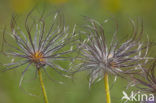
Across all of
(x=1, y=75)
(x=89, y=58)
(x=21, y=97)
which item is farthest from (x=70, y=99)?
(x=89, y=58)

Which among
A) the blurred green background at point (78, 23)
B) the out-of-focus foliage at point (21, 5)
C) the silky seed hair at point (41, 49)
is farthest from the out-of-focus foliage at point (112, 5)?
the silky seed hair at point (41, 49)

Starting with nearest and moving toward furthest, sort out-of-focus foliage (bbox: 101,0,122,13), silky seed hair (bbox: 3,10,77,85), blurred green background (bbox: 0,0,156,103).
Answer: silky seed hair (bbox: 3,10,77,85) → blurred green background (bbox: 0,0,156,103) → out-of-focus foliage (bbox: 101,0,122,13)

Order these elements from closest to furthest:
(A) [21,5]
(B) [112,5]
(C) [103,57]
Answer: (C) [103,57] → (A) [21,5] → (B) [112,5]

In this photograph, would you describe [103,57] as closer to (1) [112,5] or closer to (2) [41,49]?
(2) [41,49]

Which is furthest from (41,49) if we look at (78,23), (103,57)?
(78,23)

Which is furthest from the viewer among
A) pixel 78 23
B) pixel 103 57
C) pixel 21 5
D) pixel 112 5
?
pixel 112 5

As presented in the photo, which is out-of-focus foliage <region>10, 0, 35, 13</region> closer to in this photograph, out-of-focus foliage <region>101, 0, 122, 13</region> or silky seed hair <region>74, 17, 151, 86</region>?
out-of-focus foliage <region>101, 0, 122, 13</region>

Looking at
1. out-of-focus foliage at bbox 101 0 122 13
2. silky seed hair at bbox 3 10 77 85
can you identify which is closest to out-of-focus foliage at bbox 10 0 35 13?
out-of-focus foliage at bbox 101 0 122 13

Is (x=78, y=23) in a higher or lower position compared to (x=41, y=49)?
higher

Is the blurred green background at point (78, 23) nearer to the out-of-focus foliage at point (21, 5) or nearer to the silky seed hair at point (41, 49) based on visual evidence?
the out-of-focus foliage at point (21, 5)
